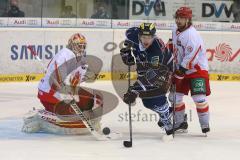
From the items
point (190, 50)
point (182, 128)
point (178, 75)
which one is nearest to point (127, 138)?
point (182, 128)

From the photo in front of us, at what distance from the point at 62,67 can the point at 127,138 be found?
96 centimetres

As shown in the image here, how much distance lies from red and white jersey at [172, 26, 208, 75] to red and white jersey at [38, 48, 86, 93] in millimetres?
1016

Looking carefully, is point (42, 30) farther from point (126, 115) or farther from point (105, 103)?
point (126, 115)

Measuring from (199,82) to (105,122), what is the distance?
1329 mm

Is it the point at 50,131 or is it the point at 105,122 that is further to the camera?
the point at 105,122

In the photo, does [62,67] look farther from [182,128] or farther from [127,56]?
[182,128]

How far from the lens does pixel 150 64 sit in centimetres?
608

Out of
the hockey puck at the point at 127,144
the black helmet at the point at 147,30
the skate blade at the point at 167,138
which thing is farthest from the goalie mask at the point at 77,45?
the skate blade at the point at 167,138

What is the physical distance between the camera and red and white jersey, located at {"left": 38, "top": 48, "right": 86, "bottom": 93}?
606cm

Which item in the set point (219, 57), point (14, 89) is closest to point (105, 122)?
point (14, 89)

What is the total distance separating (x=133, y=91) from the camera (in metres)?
5.98

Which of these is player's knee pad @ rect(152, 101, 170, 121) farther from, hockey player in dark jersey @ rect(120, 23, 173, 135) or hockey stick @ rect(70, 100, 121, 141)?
hockey stick @ rect(70, 100, 121, 141)

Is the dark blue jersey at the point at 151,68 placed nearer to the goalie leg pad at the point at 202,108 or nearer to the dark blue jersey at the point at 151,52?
the dark blue jersey at the point at 151,52

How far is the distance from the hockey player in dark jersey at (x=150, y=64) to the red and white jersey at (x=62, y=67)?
54 cm
